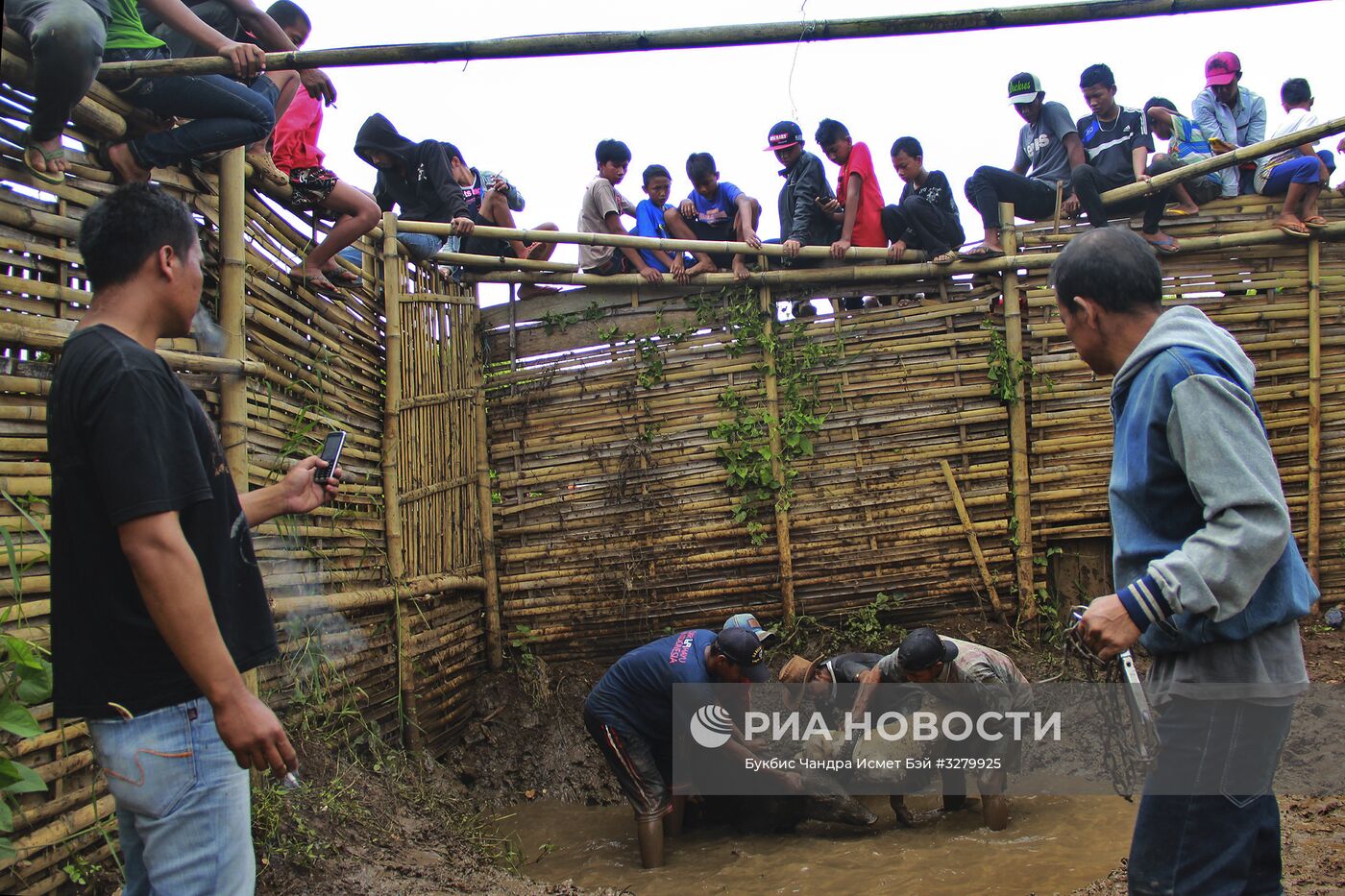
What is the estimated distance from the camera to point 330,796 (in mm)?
4410

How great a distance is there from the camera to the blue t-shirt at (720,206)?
7.89 meters

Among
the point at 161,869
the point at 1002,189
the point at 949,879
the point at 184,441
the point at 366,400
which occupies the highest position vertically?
the point at 1002,189

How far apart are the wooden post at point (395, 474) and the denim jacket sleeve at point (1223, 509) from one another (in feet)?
15.6

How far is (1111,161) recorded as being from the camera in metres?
7.34

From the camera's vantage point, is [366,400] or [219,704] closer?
[219,704]

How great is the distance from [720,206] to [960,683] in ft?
13.3

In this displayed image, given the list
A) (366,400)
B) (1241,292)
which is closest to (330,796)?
(366,400)

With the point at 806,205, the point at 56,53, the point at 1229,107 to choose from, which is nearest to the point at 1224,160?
the point at 1229,107

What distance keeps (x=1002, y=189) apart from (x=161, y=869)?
6841 millimetres

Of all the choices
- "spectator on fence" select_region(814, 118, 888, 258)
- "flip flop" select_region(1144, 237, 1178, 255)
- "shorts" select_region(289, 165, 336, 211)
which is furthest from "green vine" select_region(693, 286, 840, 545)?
"shorts" select_region(289, 165, 336, 211)

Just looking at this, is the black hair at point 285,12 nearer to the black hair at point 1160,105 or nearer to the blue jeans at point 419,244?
the blue jeans at point 419,244

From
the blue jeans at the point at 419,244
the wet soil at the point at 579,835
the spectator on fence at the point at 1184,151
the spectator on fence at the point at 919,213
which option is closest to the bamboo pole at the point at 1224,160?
the spectator on fence at the point at 1184,151

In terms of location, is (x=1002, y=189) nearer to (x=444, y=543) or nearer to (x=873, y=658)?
(x=873, y=658)

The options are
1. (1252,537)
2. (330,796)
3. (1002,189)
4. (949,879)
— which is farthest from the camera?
(1002,189)
